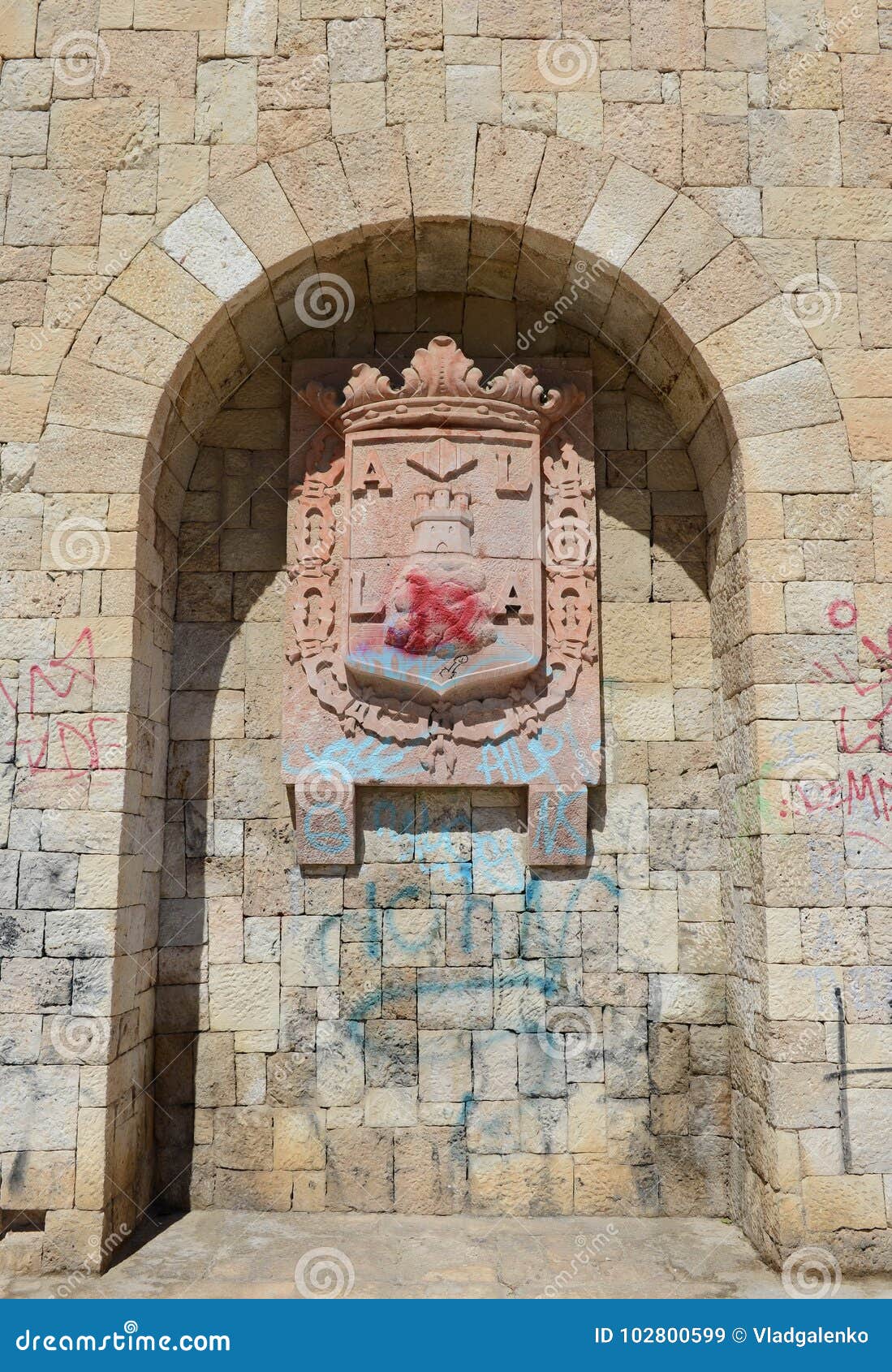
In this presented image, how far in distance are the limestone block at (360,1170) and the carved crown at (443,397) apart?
3.33 meters

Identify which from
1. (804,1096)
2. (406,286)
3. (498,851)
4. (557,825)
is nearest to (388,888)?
(498,851)

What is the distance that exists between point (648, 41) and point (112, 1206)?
5.65 meters

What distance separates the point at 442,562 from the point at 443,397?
0.82 m

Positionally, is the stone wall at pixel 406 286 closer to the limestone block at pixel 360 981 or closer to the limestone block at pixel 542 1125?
the limestone block at pixel 360 981

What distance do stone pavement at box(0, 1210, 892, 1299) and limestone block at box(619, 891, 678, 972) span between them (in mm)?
1120

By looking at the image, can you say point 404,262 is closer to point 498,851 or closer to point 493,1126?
point 498,851

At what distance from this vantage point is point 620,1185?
4.66 m

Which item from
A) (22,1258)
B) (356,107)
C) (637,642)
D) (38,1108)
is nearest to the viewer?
(22,1258)

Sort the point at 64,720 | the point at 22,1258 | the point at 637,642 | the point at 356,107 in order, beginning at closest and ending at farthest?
the point at 22,1258
the point at 64,720
the point at 356,107
the point at 637,642

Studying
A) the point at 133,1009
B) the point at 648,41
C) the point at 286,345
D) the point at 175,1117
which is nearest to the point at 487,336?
the point at 286,345

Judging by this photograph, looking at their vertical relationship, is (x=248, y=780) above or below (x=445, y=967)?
above

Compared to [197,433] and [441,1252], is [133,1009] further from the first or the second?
[197,433]

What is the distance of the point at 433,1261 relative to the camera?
4.12 m

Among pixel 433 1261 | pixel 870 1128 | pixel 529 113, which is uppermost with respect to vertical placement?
pixel 529 113
